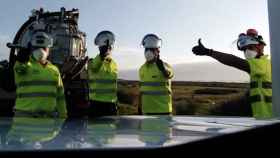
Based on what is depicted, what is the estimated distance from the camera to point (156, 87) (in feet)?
25.1

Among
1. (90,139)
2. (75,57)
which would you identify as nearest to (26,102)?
(90,139)

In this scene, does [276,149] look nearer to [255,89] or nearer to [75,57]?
[255,89]

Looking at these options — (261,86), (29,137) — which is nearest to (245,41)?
(261,86)

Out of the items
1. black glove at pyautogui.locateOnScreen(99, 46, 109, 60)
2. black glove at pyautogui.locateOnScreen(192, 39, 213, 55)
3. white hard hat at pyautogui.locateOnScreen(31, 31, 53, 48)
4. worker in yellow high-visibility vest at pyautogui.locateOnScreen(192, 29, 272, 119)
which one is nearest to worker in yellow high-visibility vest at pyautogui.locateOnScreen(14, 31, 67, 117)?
white hard hat at pyautogui.locateOnScreen(31, 31, 53, 48)

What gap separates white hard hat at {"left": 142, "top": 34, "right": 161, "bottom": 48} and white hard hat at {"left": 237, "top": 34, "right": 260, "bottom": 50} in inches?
88.4

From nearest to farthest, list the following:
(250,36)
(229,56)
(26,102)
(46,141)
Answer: (46,141)
(229,56)
(26,102)
(250,36)

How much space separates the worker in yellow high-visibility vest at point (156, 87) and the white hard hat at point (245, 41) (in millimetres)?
1871

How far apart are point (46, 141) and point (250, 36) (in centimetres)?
507

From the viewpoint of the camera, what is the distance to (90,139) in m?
1.36

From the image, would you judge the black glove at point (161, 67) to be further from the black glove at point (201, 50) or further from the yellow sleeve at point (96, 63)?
the black glove at point (201, 50)

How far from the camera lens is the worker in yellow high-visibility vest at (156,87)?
24.9 ft

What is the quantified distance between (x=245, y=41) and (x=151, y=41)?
93.8 inches

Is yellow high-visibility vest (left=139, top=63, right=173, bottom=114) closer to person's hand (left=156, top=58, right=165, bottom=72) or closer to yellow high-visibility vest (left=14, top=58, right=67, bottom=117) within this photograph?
person's hand (left=156, top=58, right=165, bottom=72)

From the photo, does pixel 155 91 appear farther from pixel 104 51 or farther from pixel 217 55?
pixel 217 55
